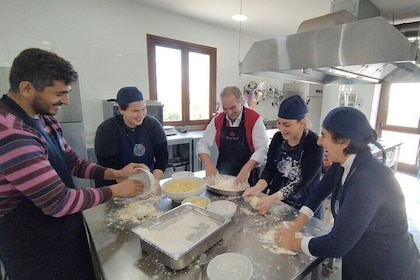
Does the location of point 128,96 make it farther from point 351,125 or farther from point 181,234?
point 351,125

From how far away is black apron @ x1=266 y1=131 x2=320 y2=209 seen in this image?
1.39 m

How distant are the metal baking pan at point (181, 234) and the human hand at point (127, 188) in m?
0.19

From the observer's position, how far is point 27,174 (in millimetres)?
746

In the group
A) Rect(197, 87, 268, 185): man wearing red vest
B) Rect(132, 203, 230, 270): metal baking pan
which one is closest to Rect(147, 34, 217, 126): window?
Rect(197, 87, 268, 185): man wearing red vest

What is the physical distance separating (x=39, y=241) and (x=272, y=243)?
962 mm

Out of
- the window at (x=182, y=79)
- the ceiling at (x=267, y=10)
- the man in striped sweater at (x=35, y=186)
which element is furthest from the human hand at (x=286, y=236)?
the window at (x=182, y=79)

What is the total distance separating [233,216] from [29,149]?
3.02 feet

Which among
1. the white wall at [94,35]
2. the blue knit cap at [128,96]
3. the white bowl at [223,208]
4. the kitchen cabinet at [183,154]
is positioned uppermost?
the white wall at [94,35]

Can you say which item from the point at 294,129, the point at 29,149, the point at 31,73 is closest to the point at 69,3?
the point at 31,73

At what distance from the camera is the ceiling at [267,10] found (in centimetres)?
229

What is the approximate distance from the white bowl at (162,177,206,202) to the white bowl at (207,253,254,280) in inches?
19.0

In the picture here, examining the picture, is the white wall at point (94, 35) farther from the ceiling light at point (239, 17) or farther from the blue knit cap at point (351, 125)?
the blue knit cap at point (351, 125)

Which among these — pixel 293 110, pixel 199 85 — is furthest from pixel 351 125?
pixel 199 85

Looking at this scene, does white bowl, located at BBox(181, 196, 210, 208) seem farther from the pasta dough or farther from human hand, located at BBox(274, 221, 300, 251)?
human hand, located at BBox(274, 221, 300, 251)
